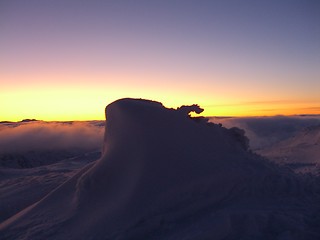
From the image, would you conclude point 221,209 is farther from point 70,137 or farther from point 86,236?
point 70,137

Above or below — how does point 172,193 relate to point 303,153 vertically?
above

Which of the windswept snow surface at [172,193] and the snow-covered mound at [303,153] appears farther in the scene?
the snow-covered mound at [303,153]

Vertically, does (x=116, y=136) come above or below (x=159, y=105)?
below

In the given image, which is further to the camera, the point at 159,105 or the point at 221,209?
the point at 159,105

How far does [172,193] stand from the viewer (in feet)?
22.6

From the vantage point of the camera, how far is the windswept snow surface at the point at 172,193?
606 centimetres

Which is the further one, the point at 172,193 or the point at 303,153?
the point at 303,153

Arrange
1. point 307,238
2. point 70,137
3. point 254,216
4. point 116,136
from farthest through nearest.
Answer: point 70,137 → point 116,136 → point 254,216 → point 307,238

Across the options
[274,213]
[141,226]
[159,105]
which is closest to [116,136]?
[159,105]

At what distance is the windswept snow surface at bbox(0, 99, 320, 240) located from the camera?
6.06 meters

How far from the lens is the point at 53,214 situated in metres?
7.57

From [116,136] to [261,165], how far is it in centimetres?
381

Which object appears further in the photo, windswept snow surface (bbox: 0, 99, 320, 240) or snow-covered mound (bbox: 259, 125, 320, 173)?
snow-covered mound (bbox: 259, 125, 320, 173)

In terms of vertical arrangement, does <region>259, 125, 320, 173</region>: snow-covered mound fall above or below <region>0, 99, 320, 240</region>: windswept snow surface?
below
